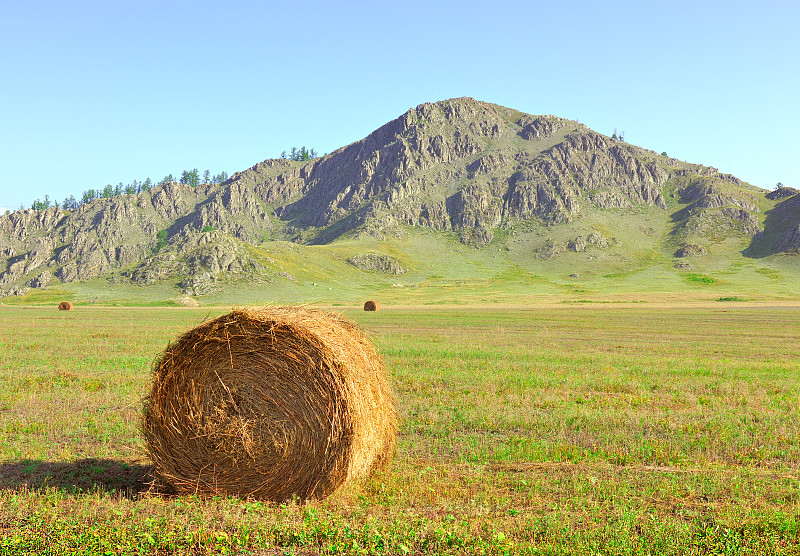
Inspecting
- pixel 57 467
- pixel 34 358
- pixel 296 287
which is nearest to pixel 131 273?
pixel 296 287

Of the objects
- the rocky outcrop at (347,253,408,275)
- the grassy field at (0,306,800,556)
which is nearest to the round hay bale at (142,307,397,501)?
the grassy field at (0,306,800,556)

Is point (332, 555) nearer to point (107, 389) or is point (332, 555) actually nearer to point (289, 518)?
point (289, 518)

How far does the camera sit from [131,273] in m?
131

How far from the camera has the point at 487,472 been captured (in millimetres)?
9789

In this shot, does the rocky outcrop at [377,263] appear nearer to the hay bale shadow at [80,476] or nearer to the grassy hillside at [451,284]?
the grassy hillside at [451,284]

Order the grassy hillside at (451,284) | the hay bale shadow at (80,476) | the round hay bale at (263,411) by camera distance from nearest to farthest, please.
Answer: the round hay bale at (263,411)
the hay bale shadow at (80,476)
the grassy hillside at (451,284)

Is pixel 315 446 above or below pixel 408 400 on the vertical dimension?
above

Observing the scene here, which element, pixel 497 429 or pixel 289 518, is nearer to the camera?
pixel 289 518

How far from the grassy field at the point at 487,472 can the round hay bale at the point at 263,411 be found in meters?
0.50

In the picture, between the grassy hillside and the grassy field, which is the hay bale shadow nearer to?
the grassy field

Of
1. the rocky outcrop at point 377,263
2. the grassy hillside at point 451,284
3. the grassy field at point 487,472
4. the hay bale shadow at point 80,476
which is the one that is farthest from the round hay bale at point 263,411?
the rocky outcrop at point 377,263

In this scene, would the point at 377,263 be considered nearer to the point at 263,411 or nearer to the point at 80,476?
the point at 80,476

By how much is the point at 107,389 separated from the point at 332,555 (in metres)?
13.9

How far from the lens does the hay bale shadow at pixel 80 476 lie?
8.89 meters
